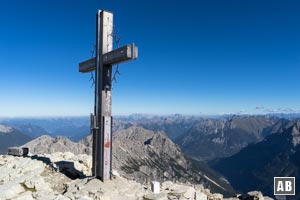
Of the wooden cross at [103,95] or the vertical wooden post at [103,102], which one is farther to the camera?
the vertical wooden post at [103,102]

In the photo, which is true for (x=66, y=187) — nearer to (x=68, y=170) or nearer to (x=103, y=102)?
(x=68, y=170)

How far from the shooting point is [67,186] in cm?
2689

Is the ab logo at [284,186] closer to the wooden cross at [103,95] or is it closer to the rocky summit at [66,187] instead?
the rocky summit at [66,187]

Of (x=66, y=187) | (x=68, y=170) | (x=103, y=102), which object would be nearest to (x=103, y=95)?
(x=103, y=102)

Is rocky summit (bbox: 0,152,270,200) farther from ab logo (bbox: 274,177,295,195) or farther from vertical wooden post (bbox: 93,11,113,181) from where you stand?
ab logo (bbox: 274,177,295,195)

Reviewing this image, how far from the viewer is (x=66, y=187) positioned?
88.1ft

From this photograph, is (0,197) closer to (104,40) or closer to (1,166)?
(1,166)

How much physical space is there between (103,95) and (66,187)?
301 inches

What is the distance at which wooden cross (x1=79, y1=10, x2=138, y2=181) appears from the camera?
91.5 feet

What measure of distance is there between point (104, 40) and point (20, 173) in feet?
45.3

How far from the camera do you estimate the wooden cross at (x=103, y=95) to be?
27.9 m

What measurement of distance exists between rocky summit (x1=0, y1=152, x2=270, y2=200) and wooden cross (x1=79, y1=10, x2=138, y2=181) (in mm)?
1483

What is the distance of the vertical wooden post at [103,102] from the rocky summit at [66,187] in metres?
1.27

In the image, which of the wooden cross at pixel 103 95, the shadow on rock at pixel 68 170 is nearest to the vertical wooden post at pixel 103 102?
the wooden cross at pixel 103 95
